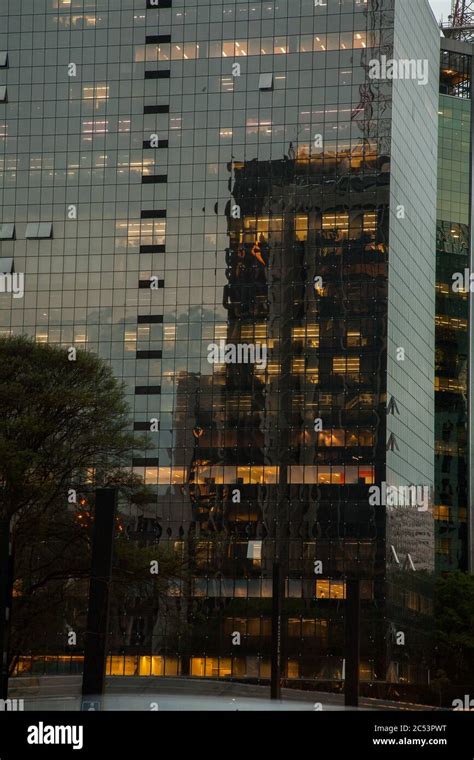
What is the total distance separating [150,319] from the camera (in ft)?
474

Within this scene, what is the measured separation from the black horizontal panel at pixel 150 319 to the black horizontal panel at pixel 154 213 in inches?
452

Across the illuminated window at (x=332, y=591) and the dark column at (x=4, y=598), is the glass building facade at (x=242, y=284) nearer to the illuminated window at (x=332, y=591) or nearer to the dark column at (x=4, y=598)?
the illuminated window at (x=332, y=591)

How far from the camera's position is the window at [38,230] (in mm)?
147875

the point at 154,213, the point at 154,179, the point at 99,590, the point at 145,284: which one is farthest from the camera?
the point at 154,179

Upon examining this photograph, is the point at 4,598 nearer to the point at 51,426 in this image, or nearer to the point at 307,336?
the point at 51,426

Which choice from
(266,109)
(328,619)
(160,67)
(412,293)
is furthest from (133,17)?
(328,619)

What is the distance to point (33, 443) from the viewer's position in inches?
2958

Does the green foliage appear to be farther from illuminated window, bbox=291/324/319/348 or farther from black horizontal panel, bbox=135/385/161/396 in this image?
illuminated window, bbox=291/324/319/348

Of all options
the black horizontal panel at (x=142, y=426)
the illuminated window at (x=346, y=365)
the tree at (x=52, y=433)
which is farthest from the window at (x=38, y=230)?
the tree at (x=52, y=433)

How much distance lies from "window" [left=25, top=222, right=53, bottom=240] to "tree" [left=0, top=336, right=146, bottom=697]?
69.8 m

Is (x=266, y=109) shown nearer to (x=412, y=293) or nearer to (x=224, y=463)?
(x=412, y=293)

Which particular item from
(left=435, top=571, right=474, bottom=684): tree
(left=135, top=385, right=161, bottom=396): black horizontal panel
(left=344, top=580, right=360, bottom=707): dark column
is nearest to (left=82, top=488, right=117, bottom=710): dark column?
(left=344, top=580, right=360, bottom=707): dark column

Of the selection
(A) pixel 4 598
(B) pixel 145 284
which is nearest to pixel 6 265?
(B) pixel 145 284

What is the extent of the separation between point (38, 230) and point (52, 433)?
76.1 metres
